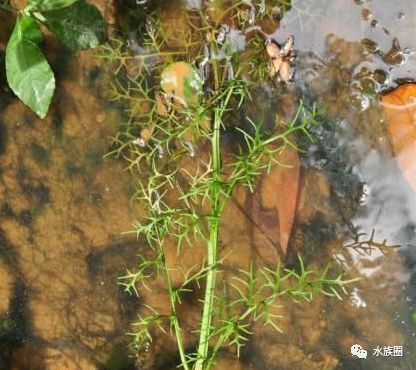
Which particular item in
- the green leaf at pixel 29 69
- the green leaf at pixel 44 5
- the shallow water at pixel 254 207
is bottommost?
the shallow water at pixel 254 207

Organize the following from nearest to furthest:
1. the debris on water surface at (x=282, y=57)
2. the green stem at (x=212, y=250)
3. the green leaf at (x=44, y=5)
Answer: the green leaf at (x=44, y=5)
the green stem at (x=212, y=250)
the debris on water surface at (x=282, y=57)

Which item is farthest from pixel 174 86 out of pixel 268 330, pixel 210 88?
pixel 268 330

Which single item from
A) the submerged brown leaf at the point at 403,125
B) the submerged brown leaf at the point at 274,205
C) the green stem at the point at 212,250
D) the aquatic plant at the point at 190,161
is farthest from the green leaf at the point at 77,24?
the submerged brown leaf at the point at 403,125

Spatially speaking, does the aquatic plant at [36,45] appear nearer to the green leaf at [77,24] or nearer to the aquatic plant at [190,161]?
the green leaf at [77,24]

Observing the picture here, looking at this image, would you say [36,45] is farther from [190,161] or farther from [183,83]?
[190,161]

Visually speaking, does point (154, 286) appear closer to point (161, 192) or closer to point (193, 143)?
point (161, 192)

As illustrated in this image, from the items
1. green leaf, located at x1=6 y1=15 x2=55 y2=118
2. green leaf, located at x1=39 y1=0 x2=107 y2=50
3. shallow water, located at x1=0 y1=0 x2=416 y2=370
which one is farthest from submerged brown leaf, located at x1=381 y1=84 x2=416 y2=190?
green leaf, located at x1=6 y1=15 x2=55 y2=118

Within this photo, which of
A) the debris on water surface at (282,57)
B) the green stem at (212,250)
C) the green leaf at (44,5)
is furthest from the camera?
the debris on water surface at (282,57)

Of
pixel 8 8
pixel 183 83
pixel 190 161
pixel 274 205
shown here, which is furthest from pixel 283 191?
→ pixel 8 8
